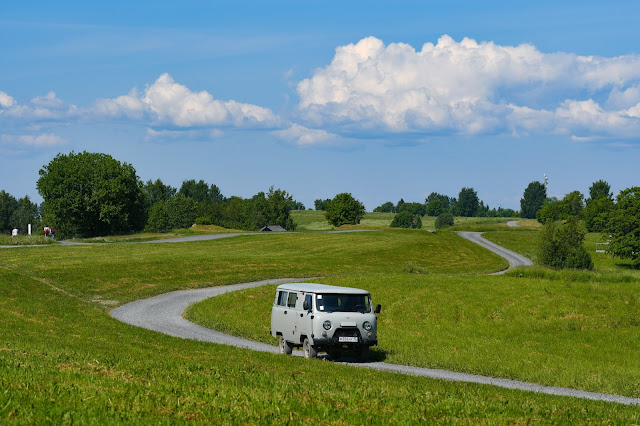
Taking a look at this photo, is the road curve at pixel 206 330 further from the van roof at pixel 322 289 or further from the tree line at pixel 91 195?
the tree line at pixel 91 195

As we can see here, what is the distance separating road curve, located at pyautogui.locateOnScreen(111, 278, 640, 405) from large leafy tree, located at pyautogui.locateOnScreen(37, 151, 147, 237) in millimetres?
62508

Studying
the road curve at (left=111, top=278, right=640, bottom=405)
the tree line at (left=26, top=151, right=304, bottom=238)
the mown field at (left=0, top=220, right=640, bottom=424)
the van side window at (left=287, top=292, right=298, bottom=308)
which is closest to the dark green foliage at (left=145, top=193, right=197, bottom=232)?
the tree line at (left=26, top=151, right=304, bottom=238)

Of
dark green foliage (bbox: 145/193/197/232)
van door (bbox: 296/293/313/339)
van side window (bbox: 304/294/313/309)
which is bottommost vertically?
van door (bbox: 296/293/313/339)

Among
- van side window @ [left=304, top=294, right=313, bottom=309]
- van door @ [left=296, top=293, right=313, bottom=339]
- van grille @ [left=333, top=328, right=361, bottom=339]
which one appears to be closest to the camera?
van grille @ [left=333, top=328, right=361, bottom=339]

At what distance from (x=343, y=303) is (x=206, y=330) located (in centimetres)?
1136

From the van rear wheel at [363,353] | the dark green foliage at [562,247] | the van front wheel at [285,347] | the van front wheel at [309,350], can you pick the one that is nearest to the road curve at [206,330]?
the van rear wheel at [363,353]

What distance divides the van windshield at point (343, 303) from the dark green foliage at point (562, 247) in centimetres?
5182

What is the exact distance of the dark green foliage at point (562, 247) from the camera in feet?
235

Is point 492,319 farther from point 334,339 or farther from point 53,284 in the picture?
point 53,284

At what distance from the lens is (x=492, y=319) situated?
3694 centimetres

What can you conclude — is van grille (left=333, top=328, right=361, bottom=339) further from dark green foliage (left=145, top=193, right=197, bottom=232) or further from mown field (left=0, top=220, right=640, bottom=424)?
dark green foliage (left=145, top=193, right=197, bottom=232)

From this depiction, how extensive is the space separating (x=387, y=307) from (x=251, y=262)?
25153mm

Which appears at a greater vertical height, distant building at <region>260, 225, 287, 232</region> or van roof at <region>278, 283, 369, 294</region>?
distant building at <region>260, 225, 287, 232</region>

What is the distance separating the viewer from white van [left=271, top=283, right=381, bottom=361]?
77.9 ft
